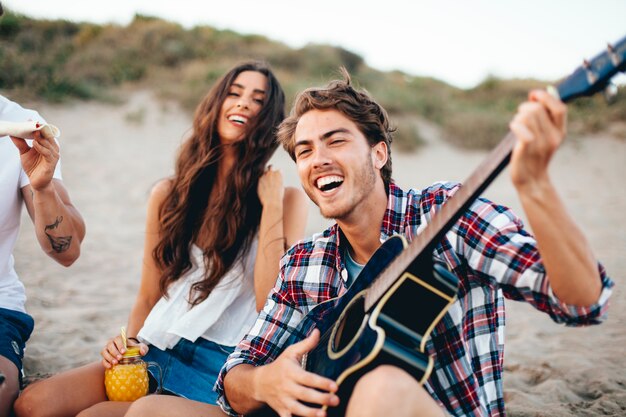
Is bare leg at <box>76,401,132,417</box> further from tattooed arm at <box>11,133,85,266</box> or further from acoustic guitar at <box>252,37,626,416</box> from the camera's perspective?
acoustic guitar at <box>252,37,626,416</box>

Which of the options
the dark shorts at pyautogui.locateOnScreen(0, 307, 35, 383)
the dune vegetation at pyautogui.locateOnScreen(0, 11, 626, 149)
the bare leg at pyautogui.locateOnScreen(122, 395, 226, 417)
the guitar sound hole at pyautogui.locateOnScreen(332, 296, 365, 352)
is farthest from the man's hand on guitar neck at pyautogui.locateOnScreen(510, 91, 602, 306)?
the dune vegetation at pyautogui.locateOnScreen(0, 11, 626, 149)

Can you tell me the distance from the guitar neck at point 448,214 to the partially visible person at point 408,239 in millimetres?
49

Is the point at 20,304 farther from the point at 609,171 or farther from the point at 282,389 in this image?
the point at 609,171

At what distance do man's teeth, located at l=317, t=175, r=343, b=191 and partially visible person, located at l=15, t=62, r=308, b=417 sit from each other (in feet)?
2.49

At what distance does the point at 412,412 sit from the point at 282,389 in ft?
1.46

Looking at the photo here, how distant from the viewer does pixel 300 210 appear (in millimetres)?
3174

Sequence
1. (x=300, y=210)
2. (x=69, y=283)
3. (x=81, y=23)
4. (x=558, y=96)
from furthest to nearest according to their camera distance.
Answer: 1. (x=81, y=23)
2. (x=69, y=283)
3. (x=300, y=210)
4. (x=558, y=96)

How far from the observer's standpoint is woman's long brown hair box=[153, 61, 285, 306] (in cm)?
300

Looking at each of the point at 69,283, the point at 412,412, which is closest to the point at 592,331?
the point at 412,412

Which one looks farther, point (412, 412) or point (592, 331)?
point (592, 331)

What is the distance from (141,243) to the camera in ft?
25.5

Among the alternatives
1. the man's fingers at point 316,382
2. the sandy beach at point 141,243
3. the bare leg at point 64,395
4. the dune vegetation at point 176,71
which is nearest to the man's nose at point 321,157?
the man's fingers at point 316,382

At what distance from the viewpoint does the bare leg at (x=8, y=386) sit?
2.26 metres

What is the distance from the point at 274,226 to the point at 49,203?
112 centimetres
